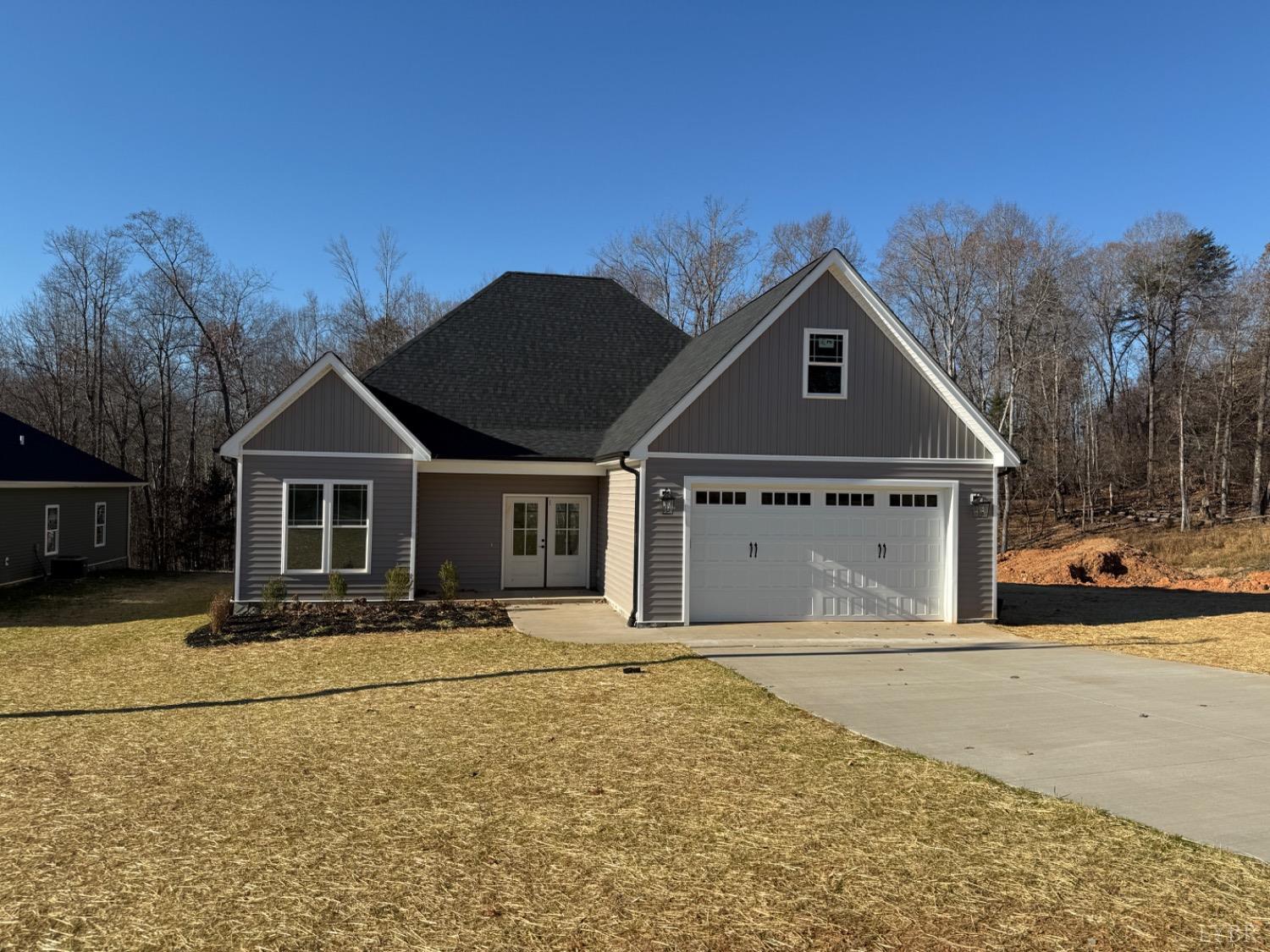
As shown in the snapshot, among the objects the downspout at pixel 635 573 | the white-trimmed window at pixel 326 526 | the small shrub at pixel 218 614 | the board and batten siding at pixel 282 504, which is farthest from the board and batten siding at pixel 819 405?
the small shrub at pixel 218 614

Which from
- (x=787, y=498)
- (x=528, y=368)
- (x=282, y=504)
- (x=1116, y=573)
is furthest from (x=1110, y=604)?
(x=282, y=504)

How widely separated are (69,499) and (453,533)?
13082 millimetres

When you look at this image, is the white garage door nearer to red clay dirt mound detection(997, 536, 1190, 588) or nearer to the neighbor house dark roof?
red clay dirt mound detection(997, 536, 1190, 588)

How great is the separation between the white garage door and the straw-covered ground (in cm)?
538

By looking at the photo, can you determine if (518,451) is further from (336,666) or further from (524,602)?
(336,666)

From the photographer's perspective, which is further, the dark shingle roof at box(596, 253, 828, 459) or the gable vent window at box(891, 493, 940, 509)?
the gable vent window at box(891, 493, 940, 509)

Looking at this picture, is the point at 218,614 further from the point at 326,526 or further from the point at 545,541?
the point at 545,541

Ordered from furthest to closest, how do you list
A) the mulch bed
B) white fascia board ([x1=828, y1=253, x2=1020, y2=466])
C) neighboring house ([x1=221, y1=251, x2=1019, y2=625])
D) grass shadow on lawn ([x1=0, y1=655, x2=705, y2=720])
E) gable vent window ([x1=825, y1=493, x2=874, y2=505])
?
1. gable vent window ([x1=825, y1=493, x2=874, y2=505])
2. white fascia board ([x1=828, y1=253, x2=1020, y2=466])
3. neighboring house ([x1=221, y1=251, x2=1019, y2=625])
4. the mulch bed
5. grass shadow on lawn ([x1=0, y1=655, x2=705, y2=720])

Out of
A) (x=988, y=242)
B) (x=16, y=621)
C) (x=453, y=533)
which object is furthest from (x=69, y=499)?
(x=988, y=242)

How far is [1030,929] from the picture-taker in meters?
4.14

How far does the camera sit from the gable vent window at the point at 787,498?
47.9 feet

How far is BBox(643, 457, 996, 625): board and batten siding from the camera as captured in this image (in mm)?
14008

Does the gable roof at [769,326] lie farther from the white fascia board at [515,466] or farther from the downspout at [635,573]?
the white fascia board at [515,466]

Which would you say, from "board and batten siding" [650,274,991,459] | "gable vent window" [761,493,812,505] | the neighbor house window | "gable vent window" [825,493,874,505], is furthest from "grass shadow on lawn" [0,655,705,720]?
the neighbor house window
